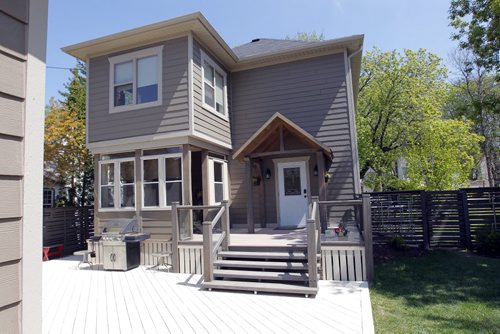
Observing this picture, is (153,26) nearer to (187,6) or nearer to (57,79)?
(187,6)

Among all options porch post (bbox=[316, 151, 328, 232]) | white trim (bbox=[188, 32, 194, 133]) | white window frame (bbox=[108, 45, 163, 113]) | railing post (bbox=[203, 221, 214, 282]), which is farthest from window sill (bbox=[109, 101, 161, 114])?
porch post (bbox=[316, 151, 328, 232])

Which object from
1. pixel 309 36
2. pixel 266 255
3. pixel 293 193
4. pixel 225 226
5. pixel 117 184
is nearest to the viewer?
pixel 266 255

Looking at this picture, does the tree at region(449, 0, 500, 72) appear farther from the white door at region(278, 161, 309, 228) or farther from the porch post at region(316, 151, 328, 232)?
the white door at region(278, 161, 309, 228)

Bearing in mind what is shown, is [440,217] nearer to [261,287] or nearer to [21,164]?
[261,287]

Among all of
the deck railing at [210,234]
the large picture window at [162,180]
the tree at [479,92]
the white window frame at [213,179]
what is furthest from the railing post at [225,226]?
the tree at [479,92]

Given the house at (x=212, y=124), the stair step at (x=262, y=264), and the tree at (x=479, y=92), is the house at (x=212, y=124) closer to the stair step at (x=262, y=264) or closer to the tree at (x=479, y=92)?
the stair step at (x=262, y=264)

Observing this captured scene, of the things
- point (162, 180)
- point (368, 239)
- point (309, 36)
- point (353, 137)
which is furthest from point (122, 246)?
point (309, 36)

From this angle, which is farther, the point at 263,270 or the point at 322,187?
the point at 322,187

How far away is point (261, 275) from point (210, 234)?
1.21 meters

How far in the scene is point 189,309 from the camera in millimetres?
4648

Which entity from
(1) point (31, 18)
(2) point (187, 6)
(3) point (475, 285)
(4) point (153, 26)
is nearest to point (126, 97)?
(4) point (153, 26)

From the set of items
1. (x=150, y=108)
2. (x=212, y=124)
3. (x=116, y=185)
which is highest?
(x=150, y=108)

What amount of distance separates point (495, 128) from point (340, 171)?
2099cm

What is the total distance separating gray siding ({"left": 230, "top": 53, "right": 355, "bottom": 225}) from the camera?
30.4 ft
